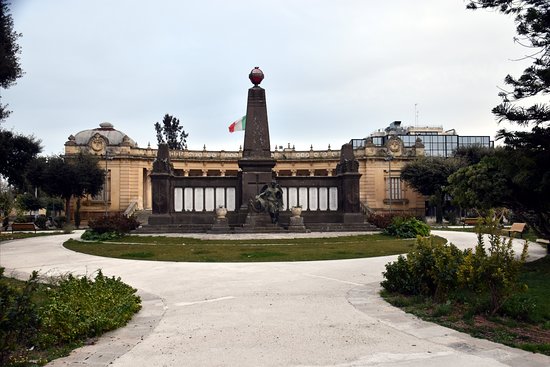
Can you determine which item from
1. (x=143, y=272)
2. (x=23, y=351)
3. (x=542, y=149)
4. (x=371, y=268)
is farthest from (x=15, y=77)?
(x=542, y=149)

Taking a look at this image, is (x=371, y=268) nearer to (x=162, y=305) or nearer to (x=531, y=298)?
(x=531, y=298)

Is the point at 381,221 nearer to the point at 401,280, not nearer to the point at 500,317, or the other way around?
the point at 401,280

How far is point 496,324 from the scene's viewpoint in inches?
294

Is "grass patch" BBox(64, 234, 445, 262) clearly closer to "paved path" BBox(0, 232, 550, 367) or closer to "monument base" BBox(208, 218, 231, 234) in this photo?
"paved path" BBox(0, 232, 550, 367)

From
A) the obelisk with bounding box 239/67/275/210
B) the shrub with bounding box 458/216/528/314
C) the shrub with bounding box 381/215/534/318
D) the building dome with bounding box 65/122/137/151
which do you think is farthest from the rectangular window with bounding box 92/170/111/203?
the shrub with bounding box 458/216/528/314

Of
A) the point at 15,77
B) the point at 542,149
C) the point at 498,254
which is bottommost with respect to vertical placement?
the point at 498,254

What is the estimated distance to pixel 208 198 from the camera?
33.2 metres

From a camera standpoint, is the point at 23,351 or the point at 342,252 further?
the point at 342,252

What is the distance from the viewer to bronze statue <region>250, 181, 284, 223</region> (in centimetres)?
2888

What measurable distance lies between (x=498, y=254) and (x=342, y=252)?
10495 millimetres

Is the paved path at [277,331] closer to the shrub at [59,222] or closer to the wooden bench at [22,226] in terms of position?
the wooden bench at [22,226]

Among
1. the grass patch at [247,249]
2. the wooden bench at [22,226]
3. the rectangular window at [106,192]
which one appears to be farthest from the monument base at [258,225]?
the rectangular window at [106,192]

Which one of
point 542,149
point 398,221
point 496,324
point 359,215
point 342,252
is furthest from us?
point 359,215

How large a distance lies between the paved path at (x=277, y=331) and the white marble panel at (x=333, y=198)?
2117 centimetres
